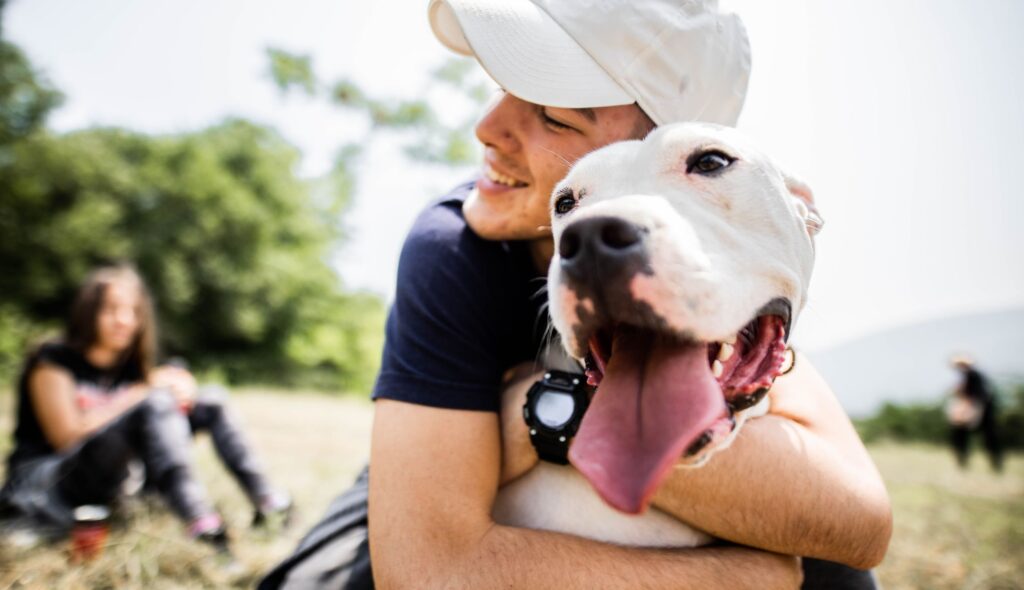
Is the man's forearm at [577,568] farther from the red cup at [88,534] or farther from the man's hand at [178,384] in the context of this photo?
the man's hand at [178,384]

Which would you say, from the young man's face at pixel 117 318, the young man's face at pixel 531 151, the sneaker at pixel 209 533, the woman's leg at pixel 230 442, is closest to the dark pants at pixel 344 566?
the young man's face at pixel 531 151

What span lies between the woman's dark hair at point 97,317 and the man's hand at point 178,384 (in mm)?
263

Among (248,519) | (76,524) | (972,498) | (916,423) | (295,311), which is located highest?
(76,524)

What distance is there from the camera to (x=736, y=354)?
1436mm

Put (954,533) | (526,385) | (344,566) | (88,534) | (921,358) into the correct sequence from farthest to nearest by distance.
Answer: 1. (921,358)
2. (954,533)
3. (88,534)
4. (344,566)
5. (526,385)

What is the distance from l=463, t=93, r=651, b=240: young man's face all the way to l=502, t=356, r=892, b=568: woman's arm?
2.17 ft

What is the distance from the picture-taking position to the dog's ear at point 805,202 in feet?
5.74

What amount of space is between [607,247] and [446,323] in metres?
Result: 0.73

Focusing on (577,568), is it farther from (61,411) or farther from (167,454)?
(61,411)

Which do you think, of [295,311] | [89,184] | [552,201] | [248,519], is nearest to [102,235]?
[89,184]

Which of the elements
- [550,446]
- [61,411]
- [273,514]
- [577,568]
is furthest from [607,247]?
[61,411]

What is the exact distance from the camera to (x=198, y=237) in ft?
88.4

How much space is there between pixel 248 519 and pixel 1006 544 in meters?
6.42

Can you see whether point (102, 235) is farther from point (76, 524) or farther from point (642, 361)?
point (642, 361)
